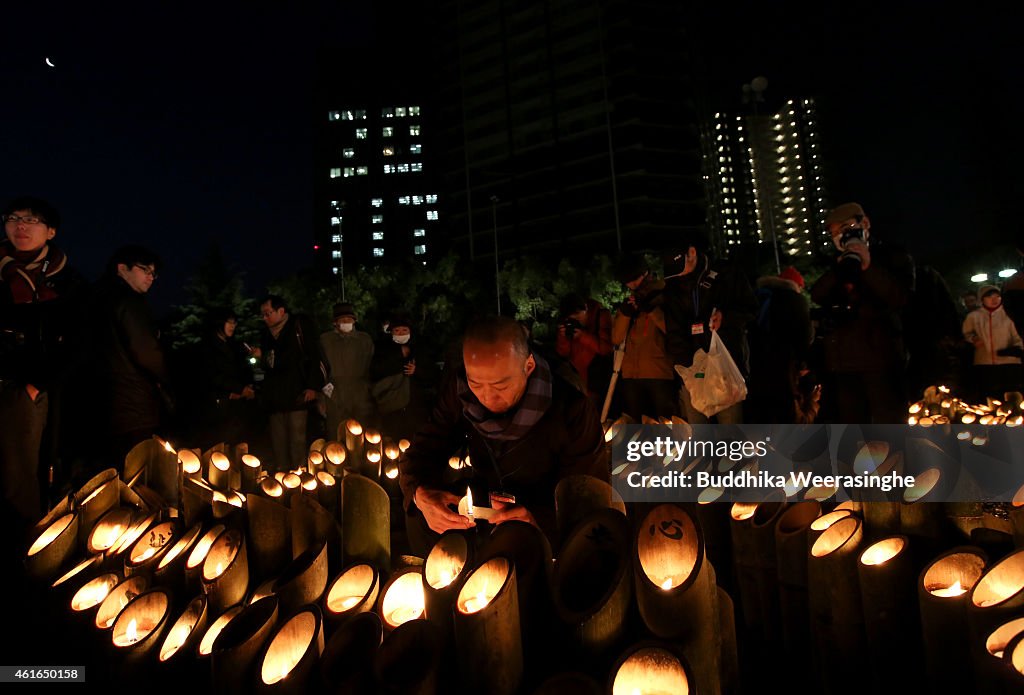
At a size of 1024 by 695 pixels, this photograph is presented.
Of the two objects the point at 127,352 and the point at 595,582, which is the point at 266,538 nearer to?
the point at 595,582

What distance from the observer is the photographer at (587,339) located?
601cm

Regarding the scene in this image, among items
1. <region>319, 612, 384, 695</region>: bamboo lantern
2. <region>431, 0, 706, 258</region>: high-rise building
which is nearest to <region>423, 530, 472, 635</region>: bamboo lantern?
<region>319, 612, 384, 695</region>: bamboo lantern

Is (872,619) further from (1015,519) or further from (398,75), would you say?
(398,75)

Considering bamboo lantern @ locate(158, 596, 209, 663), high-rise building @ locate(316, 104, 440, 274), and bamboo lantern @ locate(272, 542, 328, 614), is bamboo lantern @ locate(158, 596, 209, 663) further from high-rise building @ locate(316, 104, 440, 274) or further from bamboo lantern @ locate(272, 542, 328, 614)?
high-rise building @ locate(316, 104, 440, 274)

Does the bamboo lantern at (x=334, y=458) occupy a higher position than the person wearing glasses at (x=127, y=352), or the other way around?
the person wearing glasses at (x=127, y=352)

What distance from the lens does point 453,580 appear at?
1.53 metres

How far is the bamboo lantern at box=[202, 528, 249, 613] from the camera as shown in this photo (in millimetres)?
1924

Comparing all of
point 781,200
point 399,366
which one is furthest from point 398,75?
point 399,366

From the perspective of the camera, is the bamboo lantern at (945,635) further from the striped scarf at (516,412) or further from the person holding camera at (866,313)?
the person holding camera at (866,313)

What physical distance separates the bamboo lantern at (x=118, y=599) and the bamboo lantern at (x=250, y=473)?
57.8 inches

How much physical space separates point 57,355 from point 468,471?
9.38 ft

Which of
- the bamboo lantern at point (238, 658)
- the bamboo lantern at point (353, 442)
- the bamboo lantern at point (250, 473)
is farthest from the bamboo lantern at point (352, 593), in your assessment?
the bamboo lantern at point (353, 442)

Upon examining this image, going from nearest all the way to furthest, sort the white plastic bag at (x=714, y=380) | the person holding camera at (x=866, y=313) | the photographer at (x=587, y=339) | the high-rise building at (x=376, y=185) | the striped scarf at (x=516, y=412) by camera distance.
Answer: the striped scarf at (x=516, y=412)
the person holding camera at (x=866, y=313)
the white plastic bag at (x=714, y=380)
the photographer at (x=587, y=339)
the high-rise building at (x=376, y=185)

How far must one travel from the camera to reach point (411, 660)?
4.56 feet
